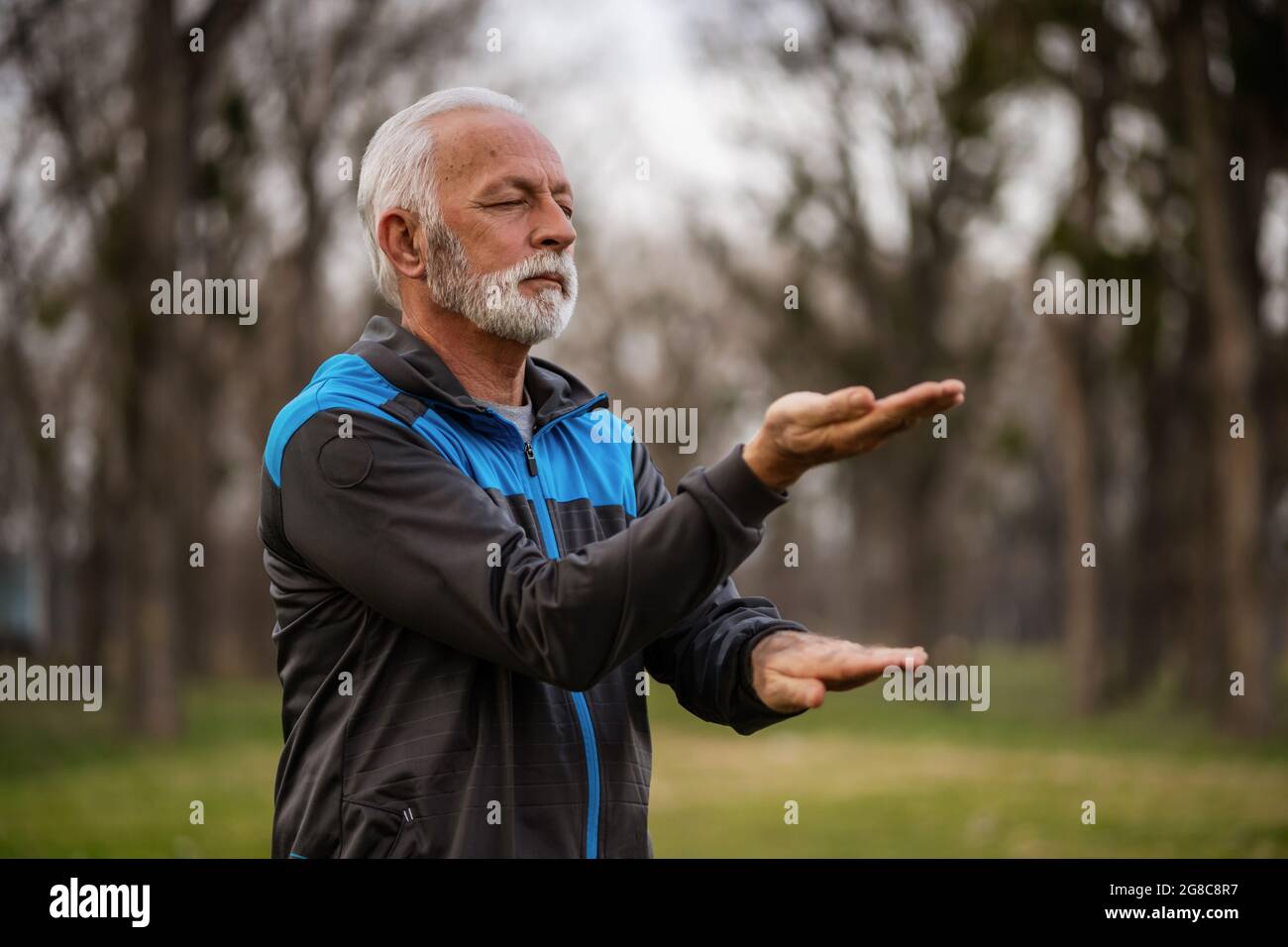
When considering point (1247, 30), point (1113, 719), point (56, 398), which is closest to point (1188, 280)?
point (1247, 30)

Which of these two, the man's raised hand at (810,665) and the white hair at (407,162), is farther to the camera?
the white hair at (407,162)

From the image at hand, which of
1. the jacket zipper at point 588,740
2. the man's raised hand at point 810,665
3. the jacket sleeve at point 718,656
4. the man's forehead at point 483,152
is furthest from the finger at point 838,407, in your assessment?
the man's forehead at point 483,152

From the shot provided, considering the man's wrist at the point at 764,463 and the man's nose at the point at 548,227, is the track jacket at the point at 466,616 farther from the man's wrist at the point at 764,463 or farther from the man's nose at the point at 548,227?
the man's nose at the point at 548,227

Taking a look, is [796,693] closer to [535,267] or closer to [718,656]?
[718,656]

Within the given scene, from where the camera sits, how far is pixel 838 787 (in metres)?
14.1

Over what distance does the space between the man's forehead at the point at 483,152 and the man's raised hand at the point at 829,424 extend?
35.0 inches

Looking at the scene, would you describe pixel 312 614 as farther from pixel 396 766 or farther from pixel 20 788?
pixel 20 788

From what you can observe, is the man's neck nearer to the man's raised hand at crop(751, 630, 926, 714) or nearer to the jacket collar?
the jacket collar

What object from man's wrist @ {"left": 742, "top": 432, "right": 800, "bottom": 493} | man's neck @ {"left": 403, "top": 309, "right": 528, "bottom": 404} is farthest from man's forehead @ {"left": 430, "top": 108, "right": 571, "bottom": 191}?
man's wrist @ {"left": 742, "top": 432, "right": 800, "bottom": 493}

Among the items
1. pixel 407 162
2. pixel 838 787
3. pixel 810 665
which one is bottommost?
pixel 838 787

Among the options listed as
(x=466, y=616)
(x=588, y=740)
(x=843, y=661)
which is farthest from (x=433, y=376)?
(x=843, y=661)

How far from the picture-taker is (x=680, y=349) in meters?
39.7

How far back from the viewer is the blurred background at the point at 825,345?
13906 millimetres

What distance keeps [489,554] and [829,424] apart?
2.04 feet
